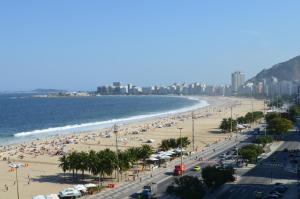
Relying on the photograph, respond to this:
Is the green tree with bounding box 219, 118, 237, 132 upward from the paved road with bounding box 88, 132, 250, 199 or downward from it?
upward

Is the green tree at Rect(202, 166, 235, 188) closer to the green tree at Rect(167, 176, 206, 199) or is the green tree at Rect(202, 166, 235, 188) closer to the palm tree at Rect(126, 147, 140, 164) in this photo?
the green tree at Rect(167, 176, 206, 199)

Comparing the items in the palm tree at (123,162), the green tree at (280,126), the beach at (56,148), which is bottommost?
the beach at (56,148)

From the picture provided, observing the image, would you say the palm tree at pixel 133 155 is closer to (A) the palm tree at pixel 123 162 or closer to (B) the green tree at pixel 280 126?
(A) the palm tree at pixel 123 162

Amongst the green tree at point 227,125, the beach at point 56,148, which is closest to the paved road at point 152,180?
the beach at point 56,148

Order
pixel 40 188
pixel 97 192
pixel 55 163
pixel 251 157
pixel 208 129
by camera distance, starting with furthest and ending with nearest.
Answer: pixel 208 129
pixel 55 163
pixel 251 157
pixel 40 188
pixel 97 192

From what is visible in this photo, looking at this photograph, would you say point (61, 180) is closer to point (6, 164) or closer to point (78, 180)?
point (78, 180)

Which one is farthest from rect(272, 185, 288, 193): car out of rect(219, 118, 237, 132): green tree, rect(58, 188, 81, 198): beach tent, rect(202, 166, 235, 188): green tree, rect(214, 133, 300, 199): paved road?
rect(219, 118, 237, 132): green tree

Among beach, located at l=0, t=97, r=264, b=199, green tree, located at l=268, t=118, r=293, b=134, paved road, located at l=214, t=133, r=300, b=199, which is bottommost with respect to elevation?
beach, located at l=0, t=97, r=264, b=199

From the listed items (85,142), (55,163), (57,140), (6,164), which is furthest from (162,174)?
(57,140)

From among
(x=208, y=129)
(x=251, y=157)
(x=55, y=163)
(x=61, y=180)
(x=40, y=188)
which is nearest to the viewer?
(x=40, y=188)
